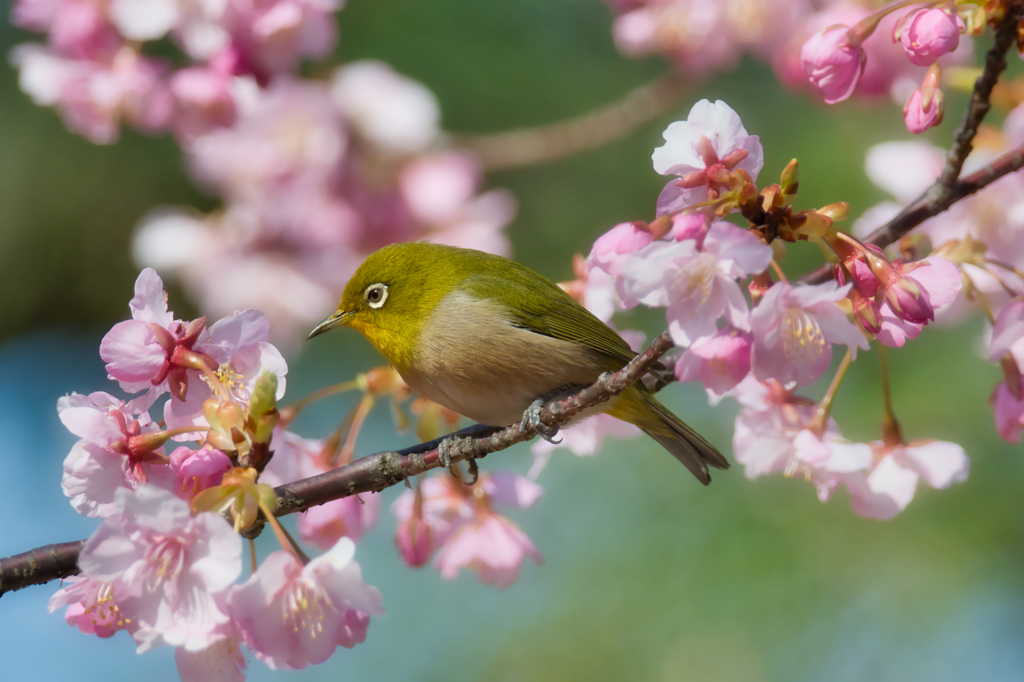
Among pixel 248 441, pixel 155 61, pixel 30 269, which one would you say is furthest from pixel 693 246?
pixel 30 269

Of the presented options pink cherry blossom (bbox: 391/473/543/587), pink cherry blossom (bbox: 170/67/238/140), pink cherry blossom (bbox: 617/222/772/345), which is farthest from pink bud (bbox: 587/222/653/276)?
pink cherry blossom (bbox: 170/67/238/140)

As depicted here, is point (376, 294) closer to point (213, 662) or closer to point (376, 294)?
point (376, 294)

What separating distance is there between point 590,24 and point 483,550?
15.4 ft

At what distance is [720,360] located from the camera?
1.69 meters

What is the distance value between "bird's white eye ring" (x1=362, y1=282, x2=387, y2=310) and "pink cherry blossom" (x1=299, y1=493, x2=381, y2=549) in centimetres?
79

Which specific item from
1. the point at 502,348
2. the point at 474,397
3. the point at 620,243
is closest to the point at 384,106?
the point at 502,348

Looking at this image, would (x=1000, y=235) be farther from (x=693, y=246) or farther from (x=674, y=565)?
(x=674, y=565)

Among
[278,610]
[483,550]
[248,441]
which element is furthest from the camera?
[483,550]

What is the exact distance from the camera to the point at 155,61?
3812 millimetres

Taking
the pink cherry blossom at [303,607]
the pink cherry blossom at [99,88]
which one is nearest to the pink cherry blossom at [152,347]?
the pink cherry blossom at [303,607]

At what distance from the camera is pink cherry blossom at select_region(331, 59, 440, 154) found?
4359mm

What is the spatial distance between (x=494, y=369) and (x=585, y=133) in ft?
6.54

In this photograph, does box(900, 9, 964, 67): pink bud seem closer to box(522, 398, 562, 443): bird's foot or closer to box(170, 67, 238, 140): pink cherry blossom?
box(522, 398, 562, 443): bird's foot

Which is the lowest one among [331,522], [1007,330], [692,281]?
[331,522]
